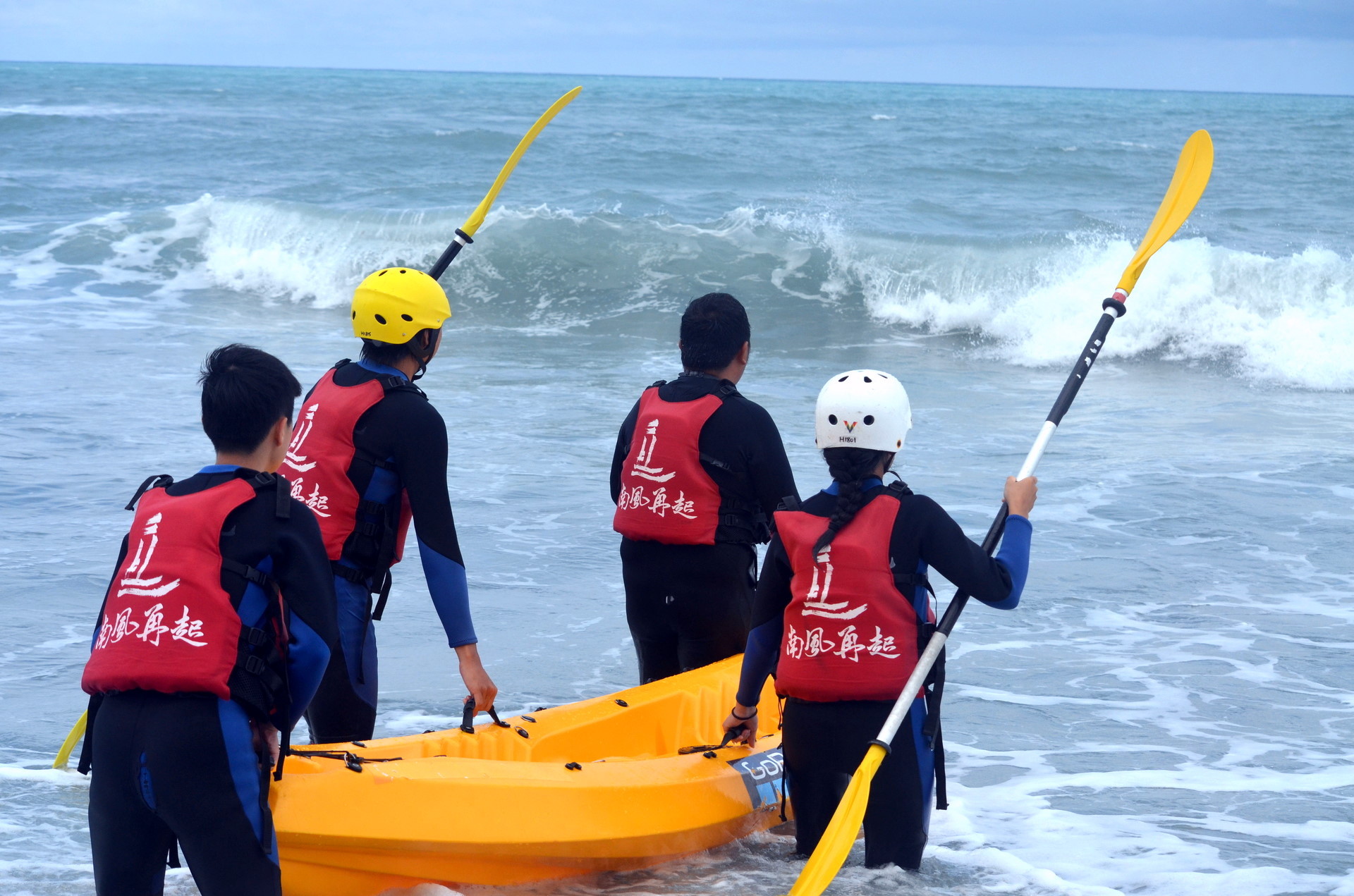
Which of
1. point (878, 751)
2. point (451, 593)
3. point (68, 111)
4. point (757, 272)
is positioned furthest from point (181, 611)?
point (68, 111)

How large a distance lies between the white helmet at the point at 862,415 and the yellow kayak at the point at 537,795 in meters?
1.09

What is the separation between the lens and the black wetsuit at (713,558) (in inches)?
147

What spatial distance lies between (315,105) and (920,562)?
142ft

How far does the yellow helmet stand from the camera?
334 centimetres

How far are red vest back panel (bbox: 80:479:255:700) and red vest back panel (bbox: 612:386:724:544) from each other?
5.07ft

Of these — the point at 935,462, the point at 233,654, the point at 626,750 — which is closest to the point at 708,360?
the point at 626,750

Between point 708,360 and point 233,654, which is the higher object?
point 708,360

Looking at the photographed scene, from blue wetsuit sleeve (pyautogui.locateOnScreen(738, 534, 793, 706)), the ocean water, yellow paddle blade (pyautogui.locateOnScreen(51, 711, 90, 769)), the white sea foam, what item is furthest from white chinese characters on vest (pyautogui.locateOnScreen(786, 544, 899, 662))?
the white sea foam

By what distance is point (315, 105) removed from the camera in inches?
1690

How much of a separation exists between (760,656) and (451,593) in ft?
2.50

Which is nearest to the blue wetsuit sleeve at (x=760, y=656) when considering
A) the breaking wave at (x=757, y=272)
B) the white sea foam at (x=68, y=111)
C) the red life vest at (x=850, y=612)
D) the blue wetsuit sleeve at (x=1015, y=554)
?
the red life vest at (x=850, y=612)

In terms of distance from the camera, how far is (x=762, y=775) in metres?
3.70

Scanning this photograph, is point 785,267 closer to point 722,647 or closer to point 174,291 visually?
point 174,291

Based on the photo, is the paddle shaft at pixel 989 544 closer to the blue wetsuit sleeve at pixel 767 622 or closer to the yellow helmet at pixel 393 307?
the blue wetsuit sleeve at pixel 767 622
